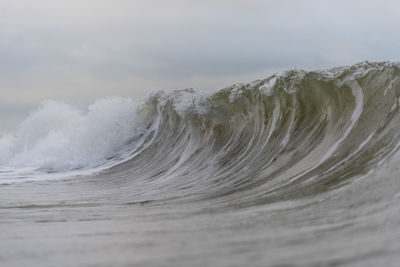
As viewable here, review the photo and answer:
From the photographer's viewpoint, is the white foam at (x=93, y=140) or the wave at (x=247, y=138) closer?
the wave at (x=247, y=138)

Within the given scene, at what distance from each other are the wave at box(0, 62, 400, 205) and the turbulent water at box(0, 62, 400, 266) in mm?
22

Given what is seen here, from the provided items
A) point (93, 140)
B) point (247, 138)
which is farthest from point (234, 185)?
point (93, 140)

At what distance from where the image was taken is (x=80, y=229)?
3205mm

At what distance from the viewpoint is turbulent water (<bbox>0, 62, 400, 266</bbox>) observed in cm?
235

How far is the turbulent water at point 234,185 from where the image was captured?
2.35 metres

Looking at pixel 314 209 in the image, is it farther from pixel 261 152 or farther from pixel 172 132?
pixel 172 132

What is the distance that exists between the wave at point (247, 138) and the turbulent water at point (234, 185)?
2 cm

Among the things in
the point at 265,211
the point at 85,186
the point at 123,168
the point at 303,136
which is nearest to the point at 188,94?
the point at 123,168

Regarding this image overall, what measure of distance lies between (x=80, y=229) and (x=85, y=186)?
361cm

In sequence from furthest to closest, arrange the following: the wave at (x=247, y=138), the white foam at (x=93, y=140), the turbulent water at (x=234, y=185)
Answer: the white foam at (x=93, y=140) < the wave at (x=247, y=138) < the turbulent water at (x=234, y=185)

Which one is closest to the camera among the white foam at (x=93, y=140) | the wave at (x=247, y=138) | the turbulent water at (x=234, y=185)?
the turbulent water at (x=234, y=185)

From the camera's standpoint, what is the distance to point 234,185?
482 cm

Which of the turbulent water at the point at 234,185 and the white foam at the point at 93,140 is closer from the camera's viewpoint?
the turbulent water at the point at 234,185

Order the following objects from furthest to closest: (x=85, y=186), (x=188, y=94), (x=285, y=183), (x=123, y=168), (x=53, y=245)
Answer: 1. (x=188, y=94)
2. (x=123, y=168)
3. (x=85, y=186)
4. (x=285, y=183)
5. (x=53, y=245)
